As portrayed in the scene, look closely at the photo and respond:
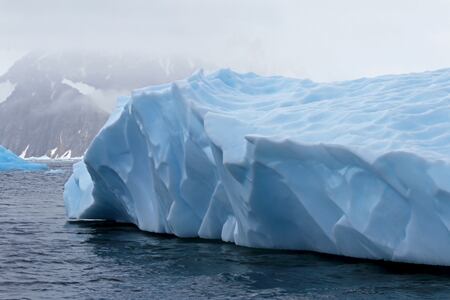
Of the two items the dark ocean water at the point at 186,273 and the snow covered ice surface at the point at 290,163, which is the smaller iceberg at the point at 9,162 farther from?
the dark ocean water at the point at 186,273

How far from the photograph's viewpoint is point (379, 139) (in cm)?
1058

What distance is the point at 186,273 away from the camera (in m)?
10.4

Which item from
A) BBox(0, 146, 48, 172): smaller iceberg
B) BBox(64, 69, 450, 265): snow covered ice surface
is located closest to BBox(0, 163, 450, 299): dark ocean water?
BBox(64, 69, 450, 265): snow covered ice surface

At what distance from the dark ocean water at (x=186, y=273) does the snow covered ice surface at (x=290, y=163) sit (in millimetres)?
519

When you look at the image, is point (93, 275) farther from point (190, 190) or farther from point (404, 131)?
point (404, 131)

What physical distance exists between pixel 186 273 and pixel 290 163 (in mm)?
2618

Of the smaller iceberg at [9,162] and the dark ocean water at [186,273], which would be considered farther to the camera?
the smaller iceberg at [9,162]

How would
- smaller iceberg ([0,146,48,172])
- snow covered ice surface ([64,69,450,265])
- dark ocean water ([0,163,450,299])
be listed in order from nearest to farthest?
1. dark ocean water ([0,163,450,299])
2. snow covered ice surface ([64,69,450,265])
3. smaller iceberg ([0,146,48,172])

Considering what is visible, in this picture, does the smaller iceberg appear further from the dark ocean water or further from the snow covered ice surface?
the dark ocean water

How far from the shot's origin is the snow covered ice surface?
9.83 metres

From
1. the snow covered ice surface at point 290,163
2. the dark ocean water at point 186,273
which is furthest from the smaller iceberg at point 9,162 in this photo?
the dark ocean water at point 186,273

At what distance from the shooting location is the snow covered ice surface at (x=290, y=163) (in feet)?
32.2

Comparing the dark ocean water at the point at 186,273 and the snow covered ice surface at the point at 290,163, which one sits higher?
the snow covered ice surface at the point at 290,163

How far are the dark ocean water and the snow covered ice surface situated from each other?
0.52 m
